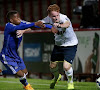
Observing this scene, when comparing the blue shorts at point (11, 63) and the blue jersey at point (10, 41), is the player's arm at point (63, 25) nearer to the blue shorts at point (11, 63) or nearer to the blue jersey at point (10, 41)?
the blue jersey at point (10, 41)

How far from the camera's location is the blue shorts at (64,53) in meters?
8.96

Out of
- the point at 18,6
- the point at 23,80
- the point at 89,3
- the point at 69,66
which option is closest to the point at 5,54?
the point at 23,80

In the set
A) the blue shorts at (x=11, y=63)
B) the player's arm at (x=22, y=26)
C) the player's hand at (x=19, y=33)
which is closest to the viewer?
the player's arm at (x=22, y=26)

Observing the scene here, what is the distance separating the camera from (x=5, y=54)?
28.6 ft

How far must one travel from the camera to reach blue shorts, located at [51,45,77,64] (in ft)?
29.4

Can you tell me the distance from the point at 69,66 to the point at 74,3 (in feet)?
47.9

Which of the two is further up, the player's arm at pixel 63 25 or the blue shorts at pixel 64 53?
the player's arm at pixel 63 25

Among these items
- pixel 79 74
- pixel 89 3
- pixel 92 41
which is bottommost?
pixel 79 74

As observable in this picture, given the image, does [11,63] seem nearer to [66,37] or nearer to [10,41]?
[10,41]

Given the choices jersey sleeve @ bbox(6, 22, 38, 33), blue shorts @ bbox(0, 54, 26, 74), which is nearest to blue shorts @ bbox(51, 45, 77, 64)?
blue shorts @ bbox(0, 54, 26, 74)

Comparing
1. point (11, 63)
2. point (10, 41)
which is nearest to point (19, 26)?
point (10, 41)

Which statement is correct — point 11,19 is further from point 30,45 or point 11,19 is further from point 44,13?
point 44,13

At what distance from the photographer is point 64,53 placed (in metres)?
9.06

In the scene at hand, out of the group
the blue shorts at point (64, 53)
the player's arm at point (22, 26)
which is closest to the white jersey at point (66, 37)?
the blue shorts at point (64, 53)
